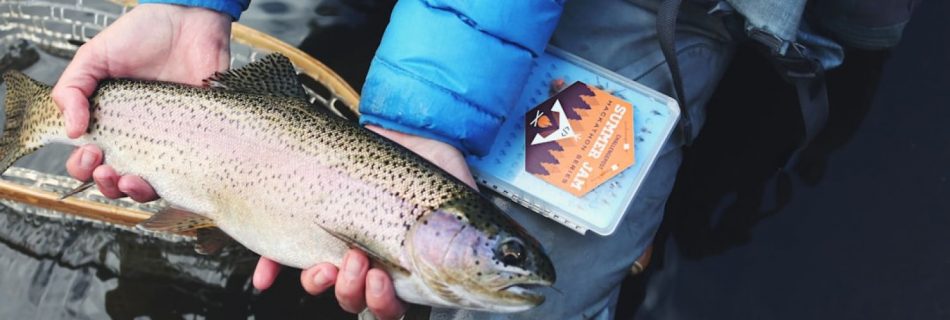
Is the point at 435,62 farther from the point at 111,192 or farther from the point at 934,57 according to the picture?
the point at 934,57

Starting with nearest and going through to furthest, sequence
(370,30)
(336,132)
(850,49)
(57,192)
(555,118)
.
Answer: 1. (336,132)
2. (555,118)
3. (57,192)
4. (850,49)
5. (370,30)

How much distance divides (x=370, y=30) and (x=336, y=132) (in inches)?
47.1

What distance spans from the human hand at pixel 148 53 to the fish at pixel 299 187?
2.1 inches

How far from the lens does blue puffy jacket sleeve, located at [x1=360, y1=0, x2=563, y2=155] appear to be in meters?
1.94

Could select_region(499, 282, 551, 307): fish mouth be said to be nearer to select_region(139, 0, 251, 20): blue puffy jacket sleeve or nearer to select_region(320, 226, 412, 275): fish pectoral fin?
select_region(320, 226, 412, 275): fish pectoral fin

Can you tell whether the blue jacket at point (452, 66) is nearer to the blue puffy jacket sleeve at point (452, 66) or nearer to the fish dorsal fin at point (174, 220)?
the blue puffy jacket sleeve at point (452, 66)

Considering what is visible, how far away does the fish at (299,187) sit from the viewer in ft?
5.56

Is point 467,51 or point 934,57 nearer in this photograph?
point 467,51

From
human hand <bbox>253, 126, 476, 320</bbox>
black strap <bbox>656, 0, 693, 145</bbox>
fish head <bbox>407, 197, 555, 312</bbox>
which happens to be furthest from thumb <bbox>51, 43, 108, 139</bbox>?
black strap <bbox>656, 0, 693, 145</bbox>

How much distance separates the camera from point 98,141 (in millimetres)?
1942

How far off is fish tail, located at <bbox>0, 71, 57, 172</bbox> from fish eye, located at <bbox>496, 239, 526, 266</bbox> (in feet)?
3.69

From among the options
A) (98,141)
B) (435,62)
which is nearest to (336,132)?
(435,62)

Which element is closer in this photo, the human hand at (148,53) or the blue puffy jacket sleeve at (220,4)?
the human hand at (148,53)

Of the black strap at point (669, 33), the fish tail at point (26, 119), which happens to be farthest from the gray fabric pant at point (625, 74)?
the fish tail at point (26, 119)
